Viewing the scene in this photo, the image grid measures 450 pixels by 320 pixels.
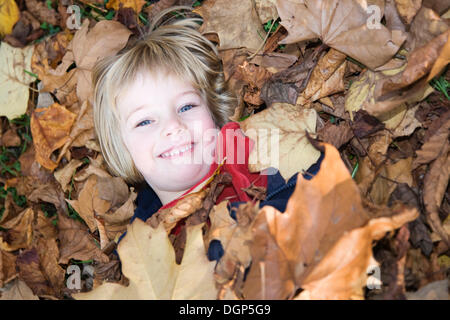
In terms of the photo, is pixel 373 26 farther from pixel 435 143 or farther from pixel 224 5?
pixel 224 5

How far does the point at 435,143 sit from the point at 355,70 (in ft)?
1.28

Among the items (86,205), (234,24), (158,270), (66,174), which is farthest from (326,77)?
(66,174)

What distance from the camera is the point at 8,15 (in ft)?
7.09

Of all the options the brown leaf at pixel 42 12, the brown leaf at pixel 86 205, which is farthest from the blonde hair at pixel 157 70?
the brown leaf at pixel 42 12

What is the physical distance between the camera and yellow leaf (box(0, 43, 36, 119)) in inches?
81.7

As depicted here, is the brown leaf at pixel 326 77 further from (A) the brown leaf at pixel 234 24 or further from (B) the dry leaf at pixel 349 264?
(B) the dry leaf at pixel 349 264

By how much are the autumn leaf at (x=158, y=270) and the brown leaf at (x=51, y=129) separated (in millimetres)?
970

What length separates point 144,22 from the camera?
2012 millimetres

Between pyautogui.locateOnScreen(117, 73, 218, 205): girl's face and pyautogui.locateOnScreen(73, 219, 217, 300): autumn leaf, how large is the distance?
Answer: 0.42 m

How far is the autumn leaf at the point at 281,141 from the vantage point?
1.45 meters

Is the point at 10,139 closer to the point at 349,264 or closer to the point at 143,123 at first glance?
the point at 143,123

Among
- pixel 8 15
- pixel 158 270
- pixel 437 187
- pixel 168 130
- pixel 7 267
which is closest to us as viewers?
pixel 158 270

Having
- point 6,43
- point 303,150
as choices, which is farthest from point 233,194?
point 6,43

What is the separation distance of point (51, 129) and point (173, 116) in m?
0.74
